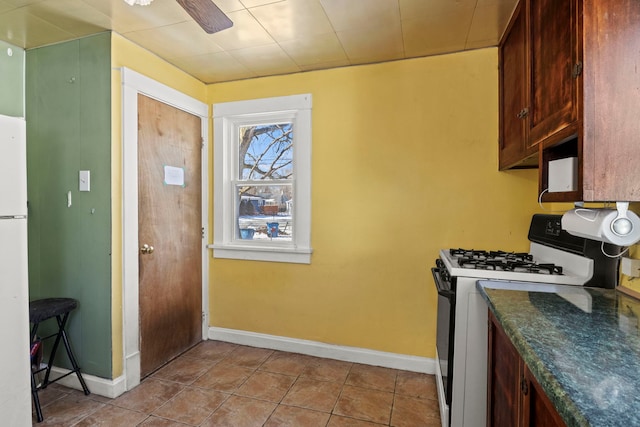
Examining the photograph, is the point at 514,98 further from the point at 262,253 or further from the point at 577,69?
the point at 262,253

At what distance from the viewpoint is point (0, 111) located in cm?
218

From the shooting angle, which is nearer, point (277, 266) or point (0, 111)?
point (0, 111)

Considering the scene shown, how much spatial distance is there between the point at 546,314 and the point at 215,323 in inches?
106

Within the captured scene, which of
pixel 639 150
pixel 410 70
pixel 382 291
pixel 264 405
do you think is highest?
pixel 410 70

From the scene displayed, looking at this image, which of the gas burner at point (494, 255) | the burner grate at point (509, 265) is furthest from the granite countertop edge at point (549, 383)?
the gas burner at point (494, 255)

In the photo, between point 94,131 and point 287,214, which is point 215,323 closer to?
point 287,214

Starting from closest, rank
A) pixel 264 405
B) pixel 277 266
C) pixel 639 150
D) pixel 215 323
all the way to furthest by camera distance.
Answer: pixel 639 150
pixel 264 405
pixel 277 266
pixel 215 323

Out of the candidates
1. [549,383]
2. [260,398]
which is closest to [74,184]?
[260,398]

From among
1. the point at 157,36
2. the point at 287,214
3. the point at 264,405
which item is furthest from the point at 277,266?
the point at 157,36

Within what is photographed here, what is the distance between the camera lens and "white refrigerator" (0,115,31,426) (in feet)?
5.09

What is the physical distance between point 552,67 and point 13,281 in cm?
265

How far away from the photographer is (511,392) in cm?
116

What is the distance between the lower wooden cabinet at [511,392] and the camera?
0.90 m

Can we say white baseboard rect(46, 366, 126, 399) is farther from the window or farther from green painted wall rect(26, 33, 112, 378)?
the window
